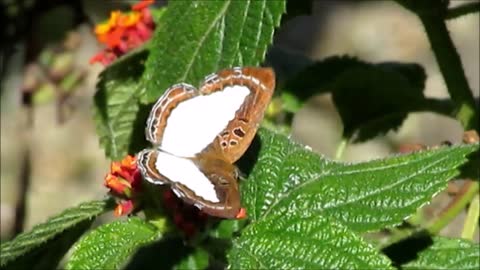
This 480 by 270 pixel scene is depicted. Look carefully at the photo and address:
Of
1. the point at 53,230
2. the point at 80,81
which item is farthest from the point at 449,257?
the point at 80,81

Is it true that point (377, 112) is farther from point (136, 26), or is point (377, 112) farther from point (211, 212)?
point (211, 212)

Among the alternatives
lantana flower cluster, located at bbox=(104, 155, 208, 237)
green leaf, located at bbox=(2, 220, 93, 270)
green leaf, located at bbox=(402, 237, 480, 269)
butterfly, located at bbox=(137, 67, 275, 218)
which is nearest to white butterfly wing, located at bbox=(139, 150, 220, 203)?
butterfly, located at bbox=(137, 67, 275, 218)

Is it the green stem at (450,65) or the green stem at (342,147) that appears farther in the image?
the green stem at (342,147)

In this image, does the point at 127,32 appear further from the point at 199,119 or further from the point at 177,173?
the point at 177,173

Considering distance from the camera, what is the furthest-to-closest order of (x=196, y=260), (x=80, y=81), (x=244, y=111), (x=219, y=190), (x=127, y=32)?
1. (x=80, y=81)
2. (x=127, y=32)
3. (x=196, y=260)
4. (x=244, y=111)
5. (x=219, y=190)

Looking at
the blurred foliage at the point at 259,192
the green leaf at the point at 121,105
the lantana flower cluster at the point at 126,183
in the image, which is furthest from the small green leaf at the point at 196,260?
the green leaf at the point at 121,105

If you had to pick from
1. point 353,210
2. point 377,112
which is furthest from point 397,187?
point 377,112

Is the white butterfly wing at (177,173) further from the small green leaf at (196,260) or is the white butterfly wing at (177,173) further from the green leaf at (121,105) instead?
the green leaf at (121,105)
